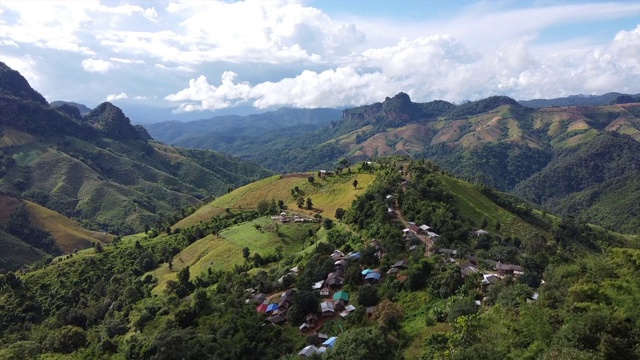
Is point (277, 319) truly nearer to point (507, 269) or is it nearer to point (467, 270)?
point (467, 270)

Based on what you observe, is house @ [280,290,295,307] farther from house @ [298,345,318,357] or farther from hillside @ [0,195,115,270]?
hillside @ [0,195,115,270]

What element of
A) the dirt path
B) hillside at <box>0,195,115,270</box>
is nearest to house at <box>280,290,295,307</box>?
the dirt path

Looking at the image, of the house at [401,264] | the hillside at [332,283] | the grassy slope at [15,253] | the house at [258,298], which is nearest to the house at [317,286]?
the hillside at [332,283]

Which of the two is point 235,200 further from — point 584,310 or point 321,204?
point 584,310

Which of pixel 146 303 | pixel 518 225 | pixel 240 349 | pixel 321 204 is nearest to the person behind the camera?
pixel 240 349

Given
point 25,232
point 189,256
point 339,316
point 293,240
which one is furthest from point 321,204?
point 25,232
